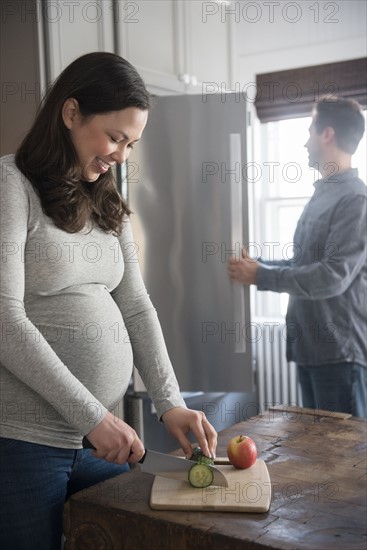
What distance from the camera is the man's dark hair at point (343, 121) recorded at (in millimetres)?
2453

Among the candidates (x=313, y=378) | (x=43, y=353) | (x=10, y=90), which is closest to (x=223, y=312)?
(x=313, y=378)

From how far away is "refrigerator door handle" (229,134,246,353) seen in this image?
2492 millimetres

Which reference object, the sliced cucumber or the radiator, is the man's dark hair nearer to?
the radiator

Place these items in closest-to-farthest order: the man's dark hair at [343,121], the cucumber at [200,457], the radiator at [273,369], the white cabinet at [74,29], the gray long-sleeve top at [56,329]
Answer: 1. the gray long-sleeve top at [56,329]
2. the cucumber at [200,457]
3. the white cabinet at [74,29]
4. the man's dark hair at [343,121]
5. the radiator at [273,369]

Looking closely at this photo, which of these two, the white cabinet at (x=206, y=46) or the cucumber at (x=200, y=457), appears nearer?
the cucumber at (x=200, y=457)

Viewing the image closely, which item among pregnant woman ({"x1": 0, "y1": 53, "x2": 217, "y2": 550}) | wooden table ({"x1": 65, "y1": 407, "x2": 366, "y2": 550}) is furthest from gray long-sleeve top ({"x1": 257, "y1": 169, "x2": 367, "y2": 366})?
pregnant woman ({"x1": 0, "y1": 53, "x2": 217, "y2": 550})

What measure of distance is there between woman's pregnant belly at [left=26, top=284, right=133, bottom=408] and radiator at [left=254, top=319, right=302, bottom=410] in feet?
7.81

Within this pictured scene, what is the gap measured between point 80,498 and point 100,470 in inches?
5.8

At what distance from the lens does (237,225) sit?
252cm

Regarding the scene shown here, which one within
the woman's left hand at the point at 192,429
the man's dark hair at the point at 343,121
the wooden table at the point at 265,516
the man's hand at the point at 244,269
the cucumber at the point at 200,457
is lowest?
the wooden table at the point at 265,516

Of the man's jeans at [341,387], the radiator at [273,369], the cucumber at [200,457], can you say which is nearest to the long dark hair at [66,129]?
the cucumber at [200,457]

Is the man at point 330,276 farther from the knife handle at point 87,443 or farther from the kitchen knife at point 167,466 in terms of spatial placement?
the knife handle at point 87,443

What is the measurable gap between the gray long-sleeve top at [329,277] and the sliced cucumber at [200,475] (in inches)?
46.6

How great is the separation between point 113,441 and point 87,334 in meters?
0.21
